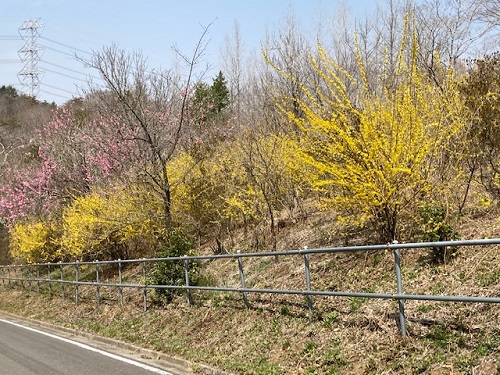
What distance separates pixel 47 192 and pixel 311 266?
59.7 feet

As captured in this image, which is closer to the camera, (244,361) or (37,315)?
(244,361)

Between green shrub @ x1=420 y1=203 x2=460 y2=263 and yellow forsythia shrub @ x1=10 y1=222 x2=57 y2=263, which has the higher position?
green shrub @ x1=420 y1=203 x2=460 y2=263

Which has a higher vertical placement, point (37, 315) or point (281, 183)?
point (281, 183)

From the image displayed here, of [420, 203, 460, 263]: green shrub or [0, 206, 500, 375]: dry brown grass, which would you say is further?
[420, 203, 460, 263]: green shrub

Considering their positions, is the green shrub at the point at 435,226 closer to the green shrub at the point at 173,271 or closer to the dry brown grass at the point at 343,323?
the dry brown grass at the point at 343,323

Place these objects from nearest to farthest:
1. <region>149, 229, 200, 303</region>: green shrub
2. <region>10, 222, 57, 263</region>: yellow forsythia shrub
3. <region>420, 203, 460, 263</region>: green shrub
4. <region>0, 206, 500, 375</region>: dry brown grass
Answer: <region>0, 206, 500, 375</region>: dry brown grass
<region>420, 203, 460, 263</region>: green shrub
<region>149, 229, 200, 303</region>: green shrub
<region>10, 222, 57, 263</region>: yellow forsythia shrub

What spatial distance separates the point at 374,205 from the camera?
807cm

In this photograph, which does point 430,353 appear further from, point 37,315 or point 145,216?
point 37,315

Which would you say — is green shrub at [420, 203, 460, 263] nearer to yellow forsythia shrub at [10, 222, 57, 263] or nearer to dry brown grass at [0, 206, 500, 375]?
dry brown grass at [0, 206, 500, 375]

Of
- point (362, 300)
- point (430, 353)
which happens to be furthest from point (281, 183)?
point (430, 353)

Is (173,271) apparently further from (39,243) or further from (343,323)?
(39,243)

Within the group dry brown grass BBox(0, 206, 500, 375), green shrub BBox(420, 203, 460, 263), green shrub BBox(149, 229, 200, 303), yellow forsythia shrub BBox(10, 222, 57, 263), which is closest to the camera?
dry brown grass BBox(0, 206, 500, 375)

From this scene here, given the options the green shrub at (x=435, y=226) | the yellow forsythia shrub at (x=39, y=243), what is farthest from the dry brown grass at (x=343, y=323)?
the yellow forsythia shrub at (x=39, y=243)

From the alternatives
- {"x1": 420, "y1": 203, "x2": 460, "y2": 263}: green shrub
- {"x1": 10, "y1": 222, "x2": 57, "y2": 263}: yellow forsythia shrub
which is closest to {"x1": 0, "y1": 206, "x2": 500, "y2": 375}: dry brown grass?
{"x1": 420, "y1": 203, "x2": 460, "y2": 263}: green shrub
